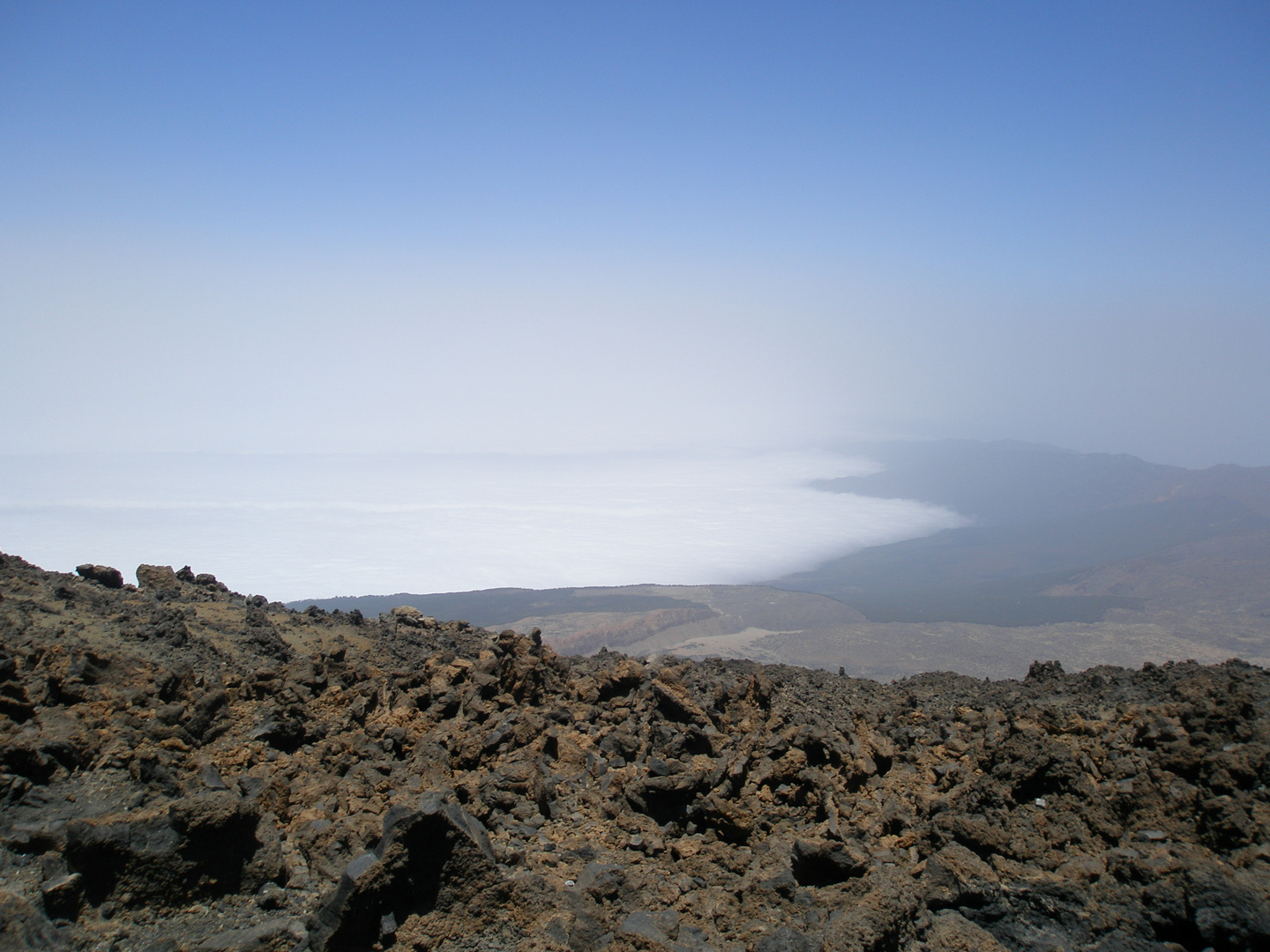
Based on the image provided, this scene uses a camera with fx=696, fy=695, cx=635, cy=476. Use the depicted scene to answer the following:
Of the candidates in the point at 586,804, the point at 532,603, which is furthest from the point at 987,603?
the point at 586,804

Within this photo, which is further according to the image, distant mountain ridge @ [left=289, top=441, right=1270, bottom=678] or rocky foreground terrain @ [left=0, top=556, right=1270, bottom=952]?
distant mountain ridge @ [left=289, top=441, right=1270, bottom=678]

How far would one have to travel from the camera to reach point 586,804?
6.83 m

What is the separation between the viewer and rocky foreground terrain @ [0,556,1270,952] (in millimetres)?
4480

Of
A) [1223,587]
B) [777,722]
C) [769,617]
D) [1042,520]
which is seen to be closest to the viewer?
[777,722]

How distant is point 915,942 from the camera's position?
15.3 feet

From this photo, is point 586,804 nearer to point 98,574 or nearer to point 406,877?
point 406,877

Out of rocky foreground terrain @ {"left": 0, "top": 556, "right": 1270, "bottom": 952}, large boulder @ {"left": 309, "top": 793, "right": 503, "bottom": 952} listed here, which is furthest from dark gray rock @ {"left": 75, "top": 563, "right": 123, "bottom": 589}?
large boulder @ {"left": 309, "top": 793, "right": 503, "bottom": 952}

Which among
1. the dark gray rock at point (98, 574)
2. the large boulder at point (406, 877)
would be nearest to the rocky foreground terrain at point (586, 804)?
the large boulder at point (406, 877)

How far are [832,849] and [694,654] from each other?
96.8 feet

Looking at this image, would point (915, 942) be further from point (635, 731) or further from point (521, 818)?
point (635, 731)

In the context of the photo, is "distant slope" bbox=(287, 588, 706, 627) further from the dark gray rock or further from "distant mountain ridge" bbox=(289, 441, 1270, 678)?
the dark gray rock

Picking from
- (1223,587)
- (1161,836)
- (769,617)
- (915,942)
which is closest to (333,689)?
(915,942)

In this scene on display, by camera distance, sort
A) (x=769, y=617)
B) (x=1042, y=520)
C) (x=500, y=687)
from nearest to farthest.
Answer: (x=500, y=687), (x=769, y=617), (x=1042, y=520)

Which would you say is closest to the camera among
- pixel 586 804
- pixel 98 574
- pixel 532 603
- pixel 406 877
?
pixel 406 877
